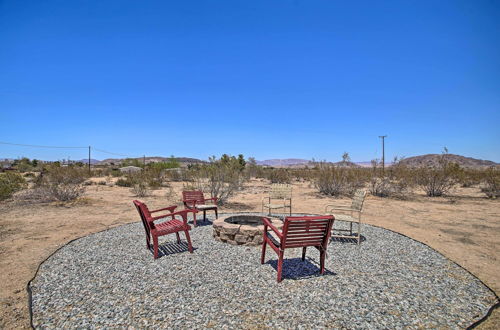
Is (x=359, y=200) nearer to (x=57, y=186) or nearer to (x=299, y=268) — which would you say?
(x=299, y=268)

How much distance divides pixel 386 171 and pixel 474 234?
32.8 feet

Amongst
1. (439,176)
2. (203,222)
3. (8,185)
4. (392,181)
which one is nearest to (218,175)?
(203,222)

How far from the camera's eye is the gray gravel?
2832 millimetres

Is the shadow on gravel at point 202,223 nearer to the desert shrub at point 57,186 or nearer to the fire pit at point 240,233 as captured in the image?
the fire pit at point 240,233

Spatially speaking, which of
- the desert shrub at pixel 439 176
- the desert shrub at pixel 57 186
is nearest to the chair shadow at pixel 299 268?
the desert shrub at pixel 57 186

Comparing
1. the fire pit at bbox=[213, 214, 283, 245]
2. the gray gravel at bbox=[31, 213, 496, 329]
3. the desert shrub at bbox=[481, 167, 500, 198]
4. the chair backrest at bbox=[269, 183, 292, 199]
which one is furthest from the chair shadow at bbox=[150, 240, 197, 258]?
the desert shrub at bbox=[481, 167, 500, 198]

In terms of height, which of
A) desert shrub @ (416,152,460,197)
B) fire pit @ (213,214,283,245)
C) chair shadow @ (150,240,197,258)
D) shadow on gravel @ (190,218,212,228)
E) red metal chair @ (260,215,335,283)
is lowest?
chair shadow @ (150,240,197,258)

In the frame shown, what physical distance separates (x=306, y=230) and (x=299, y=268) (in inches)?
34.7

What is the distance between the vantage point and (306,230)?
149 inches

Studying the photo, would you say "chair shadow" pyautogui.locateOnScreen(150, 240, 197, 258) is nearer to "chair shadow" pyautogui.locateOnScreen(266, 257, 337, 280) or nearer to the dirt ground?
"chair shadow" pyautogui.locateOnScreen(266, 257, 337, 280)

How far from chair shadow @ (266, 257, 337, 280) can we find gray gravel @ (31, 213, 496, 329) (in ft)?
0.06

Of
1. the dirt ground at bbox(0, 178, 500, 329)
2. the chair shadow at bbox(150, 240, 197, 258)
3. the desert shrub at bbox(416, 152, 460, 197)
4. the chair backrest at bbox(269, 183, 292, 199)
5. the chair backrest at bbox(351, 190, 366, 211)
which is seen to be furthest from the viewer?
the desert shrub at bbox(416, 152, 460, 197)

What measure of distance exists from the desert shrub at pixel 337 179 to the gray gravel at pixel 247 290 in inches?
372

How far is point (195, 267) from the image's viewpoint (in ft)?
13.7
